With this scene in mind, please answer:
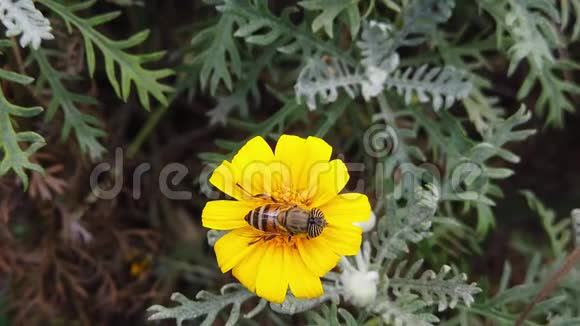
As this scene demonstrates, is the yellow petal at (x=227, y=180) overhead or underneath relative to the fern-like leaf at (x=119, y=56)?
underneath

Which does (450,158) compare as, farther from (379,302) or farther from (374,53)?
(379,302)

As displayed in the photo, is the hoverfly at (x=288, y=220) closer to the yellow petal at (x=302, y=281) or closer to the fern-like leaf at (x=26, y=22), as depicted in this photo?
the yellow petal at (x=302, y=281)

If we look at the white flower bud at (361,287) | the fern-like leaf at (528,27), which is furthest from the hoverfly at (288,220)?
the fern-like leaf at (528,27)

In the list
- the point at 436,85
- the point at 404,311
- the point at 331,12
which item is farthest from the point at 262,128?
the point at 404,311

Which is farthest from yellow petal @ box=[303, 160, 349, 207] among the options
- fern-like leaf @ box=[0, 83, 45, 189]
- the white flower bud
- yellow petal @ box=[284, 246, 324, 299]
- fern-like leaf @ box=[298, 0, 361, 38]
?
fern-like leaf @ box=[0, 83, 45, 189]

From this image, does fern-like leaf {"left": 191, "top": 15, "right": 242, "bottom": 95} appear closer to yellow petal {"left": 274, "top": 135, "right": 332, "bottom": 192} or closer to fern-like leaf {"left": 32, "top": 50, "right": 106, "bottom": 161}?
fern-like leaf {"left": 32, "top": 50, "right": 106, "bottom": 161}

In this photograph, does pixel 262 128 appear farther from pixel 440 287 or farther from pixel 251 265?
A: pixel 440 287
